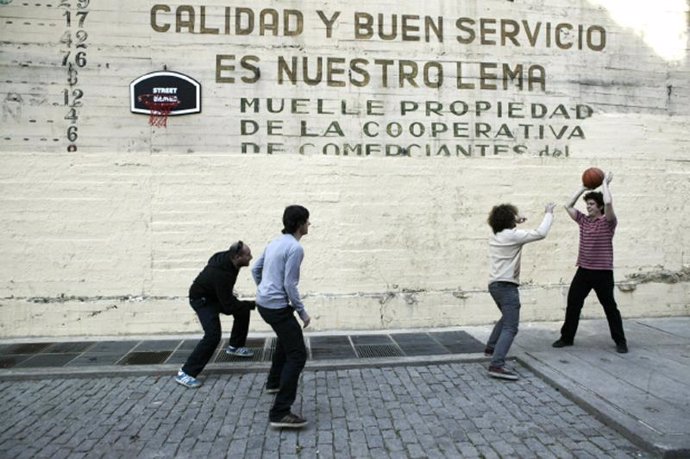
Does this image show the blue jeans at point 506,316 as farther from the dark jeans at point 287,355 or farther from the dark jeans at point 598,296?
the dark jeans at point 287,355

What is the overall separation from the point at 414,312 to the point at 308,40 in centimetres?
417

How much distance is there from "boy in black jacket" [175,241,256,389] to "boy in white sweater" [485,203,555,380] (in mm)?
2534

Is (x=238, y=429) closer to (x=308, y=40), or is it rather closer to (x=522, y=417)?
(x=522, y=417)

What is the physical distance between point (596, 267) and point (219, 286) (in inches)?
169

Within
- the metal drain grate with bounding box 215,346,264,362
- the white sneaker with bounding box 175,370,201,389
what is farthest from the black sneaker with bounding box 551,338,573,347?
the white sneaker with bounding box 175,370,201,389

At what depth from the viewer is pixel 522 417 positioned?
4348 mm

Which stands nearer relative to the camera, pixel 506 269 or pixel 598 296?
pixel 506 269

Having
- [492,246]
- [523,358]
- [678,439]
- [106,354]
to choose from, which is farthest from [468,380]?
[106,354]

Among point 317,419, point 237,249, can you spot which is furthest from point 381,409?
point 237,249

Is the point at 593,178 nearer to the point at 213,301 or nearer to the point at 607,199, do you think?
the point at 607,199

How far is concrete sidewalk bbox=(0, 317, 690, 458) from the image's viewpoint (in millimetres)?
3822

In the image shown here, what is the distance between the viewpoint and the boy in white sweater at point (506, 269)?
207 inches

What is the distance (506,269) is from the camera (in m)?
5.34

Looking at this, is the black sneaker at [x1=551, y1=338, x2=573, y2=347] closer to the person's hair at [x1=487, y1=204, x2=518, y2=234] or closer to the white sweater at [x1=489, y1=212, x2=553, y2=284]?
the white sweater at [x1=489, y1=212, x2=553, y2=284]
